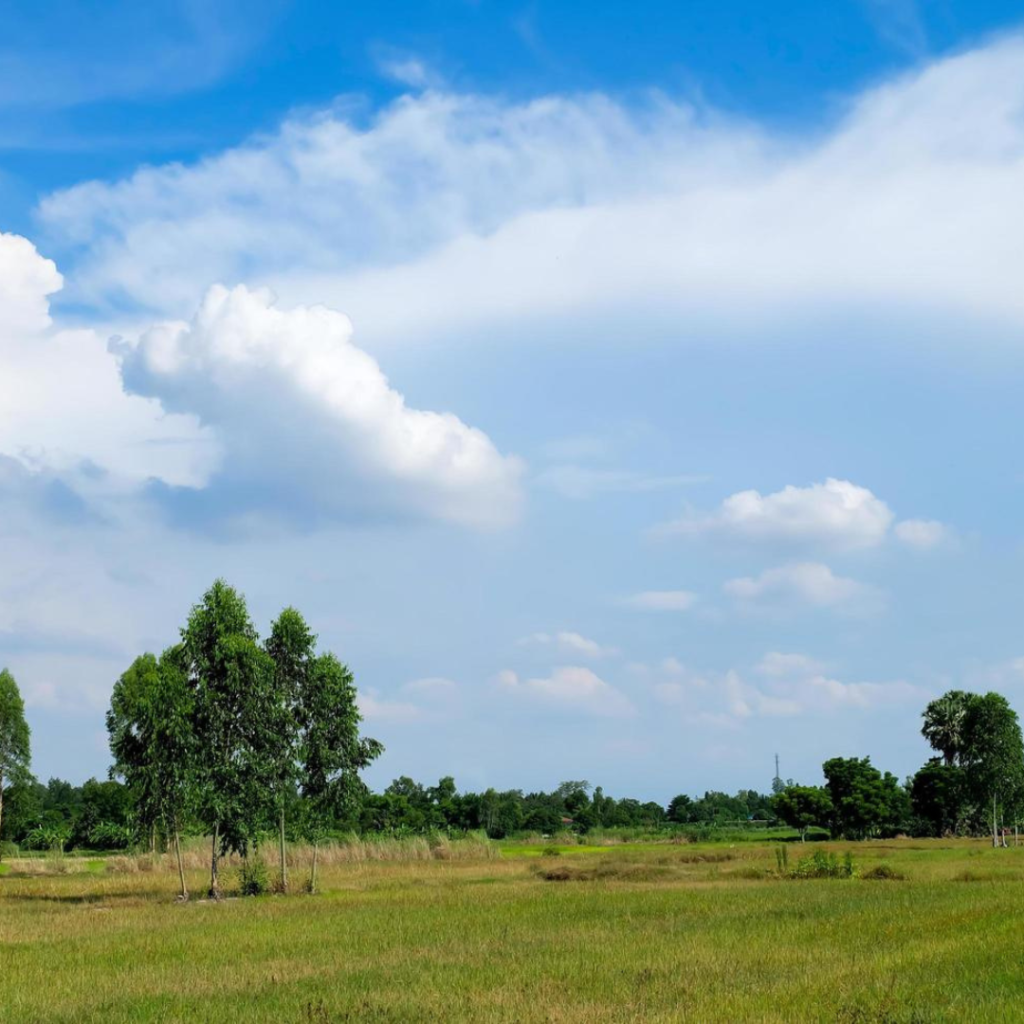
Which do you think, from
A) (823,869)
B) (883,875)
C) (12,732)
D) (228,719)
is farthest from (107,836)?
(883,875)

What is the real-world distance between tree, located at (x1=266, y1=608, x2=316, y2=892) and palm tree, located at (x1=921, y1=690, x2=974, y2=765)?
3485 inches

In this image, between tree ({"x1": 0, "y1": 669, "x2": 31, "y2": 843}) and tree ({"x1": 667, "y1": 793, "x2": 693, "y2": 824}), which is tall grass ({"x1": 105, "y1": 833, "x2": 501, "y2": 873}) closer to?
tree ({"x1": 0, "y1": 669, "x2": 31, "y2": 843})

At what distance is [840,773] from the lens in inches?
4102

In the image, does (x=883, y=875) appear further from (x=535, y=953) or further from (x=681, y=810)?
(x=681, y=810)

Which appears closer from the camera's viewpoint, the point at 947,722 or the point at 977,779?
the point at 977,779

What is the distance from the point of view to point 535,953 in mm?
26031

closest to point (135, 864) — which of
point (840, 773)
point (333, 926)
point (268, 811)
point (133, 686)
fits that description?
point (133, 686)

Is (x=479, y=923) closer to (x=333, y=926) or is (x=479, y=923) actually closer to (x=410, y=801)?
(x=333, y=926)

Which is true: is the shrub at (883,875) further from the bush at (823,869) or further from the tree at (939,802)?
the tree at (939,802)

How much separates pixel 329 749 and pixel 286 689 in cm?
340

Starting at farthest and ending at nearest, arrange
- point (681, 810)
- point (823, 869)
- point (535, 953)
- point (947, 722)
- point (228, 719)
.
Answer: point (681, 810)
point (947, 722)
point (823, 869)
point (228, 719)
point (535, 953)

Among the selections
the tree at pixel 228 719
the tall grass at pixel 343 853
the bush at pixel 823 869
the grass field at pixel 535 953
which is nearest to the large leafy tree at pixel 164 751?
the tree at pixel 228 719

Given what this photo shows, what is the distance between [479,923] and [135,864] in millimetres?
42208

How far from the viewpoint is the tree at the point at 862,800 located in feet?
331
